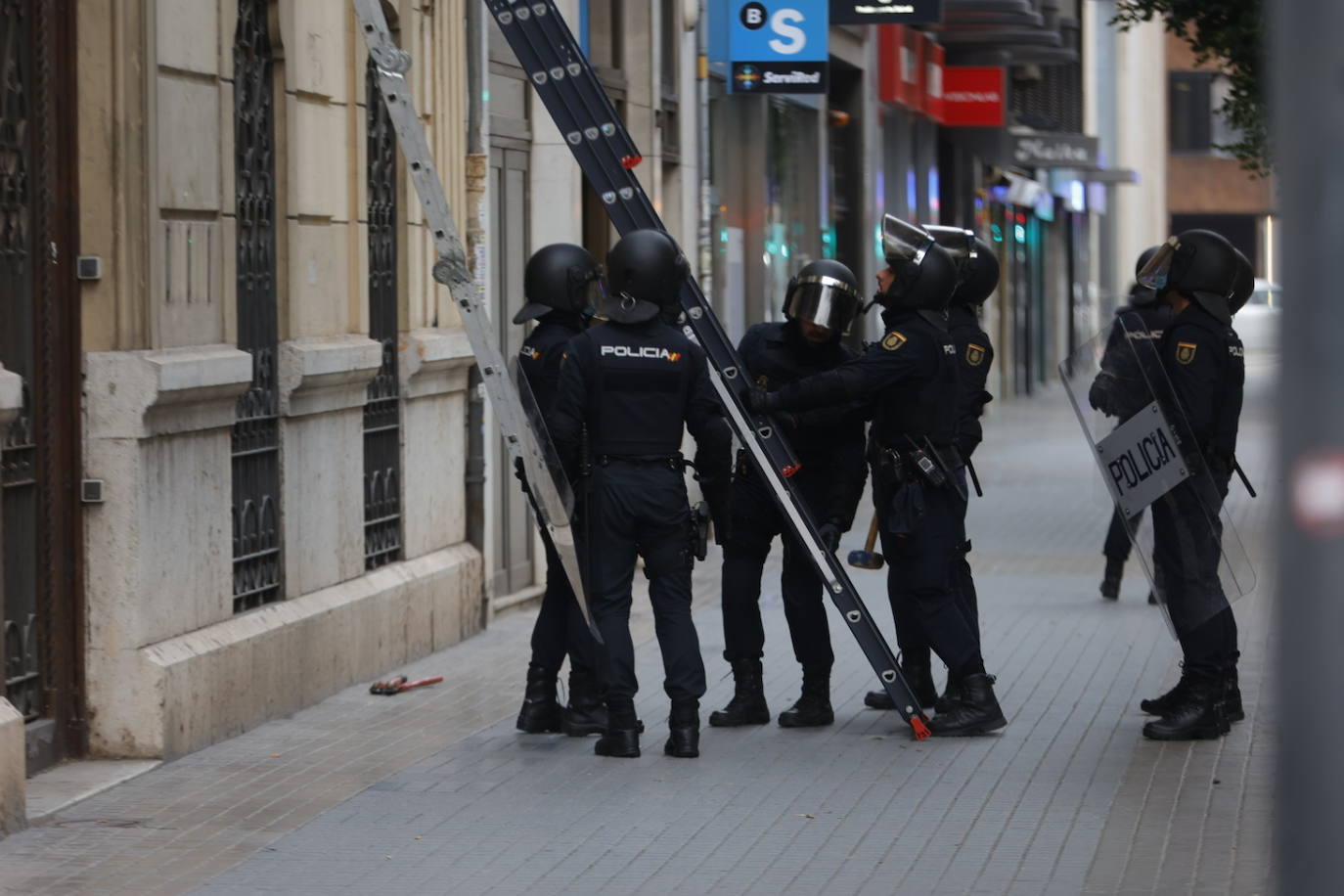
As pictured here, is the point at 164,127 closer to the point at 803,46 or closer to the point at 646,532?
the point at 646,532

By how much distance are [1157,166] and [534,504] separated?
5533 cm

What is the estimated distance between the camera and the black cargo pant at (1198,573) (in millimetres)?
8344

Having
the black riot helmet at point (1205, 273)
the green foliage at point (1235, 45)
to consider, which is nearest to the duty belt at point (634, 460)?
the black riot helmet at point (1205, 273)

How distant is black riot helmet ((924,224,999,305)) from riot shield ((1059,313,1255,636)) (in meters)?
0.81

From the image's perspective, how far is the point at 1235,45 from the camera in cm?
1536

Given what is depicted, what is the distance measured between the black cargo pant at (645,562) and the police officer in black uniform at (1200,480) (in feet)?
5.72

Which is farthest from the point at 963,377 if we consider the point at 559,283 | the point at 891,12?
the point at 891,12

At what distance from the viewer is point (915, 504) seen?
328 inches

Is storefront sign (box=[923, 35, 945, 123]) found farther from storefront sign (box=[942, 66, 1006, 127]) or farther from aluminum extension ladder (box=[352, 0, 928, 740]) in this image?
aluminum extension ladder (box=[352, 0, 928, 740])

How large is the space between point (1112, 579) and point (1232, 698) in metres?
4.06

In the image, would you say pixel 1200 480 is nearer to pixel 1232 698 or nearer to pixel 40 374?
pixel 1232 698

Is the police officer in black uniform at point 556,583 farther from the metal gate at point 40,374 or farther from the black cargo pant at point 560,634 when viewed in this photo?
the metal gate at point 40,374

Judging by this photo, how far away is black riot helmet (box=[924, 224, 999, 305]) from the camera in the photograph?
923 centimetres

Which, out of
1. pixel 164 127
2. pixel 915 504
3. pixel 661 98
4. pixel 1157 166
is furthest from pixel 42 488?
pixel 1157 166
